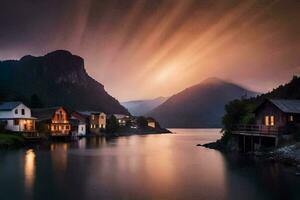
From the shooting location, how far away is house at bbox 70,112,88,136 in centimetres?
13069

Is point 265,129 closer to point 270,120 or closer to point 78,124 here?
point 270,120

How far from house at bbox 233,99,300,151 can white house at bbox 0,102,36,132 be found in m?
51.3

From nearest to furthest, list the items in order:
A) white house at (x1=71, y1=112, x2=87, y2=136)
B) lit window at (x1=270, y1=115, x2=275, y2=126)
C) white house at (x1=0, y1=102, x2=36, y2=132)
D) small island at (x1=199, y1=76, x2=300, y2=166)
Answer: small island at (x1=199, y1=76, x2=300, y2=166) < lit window at (x1=270, y1=115, x2=275, y2=126) < white house at (x1=0, y1=102, x2=36, y2=132) < white house at (x1=71, y1=112, x2=87, y2=136)

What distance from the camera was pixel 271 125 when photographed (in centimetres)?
5962

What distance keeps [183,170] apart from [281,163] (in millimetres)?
12167

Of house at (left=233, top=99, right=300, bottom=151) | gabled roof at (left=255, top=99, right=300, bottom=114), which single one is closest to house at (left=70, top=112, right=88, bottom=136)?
house at (left=233, top=99, right=300, bottom=151)

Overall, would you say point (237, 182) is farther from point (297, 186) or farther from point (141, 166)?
point (141, 166)

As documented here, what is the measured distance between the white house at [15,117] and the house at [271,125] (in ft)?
168

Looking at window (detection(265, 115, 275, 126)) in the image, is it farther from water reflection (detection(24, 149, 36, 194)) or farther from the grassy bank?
the grassy bank

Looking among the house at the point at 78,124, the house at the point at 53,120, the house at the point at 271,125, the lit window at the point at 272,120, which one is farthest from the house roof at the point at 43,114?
the lit window at the point at 272,120

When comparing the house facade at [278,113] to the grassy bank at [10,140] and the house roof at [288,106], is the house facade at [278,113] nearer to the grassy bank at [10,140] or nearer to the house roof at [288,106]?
the house roof at [288,106]

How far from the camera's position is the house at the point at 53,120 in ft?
345

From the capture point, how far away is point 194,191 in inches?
1267

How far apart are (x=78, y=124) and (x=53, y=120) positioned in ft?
87.7
